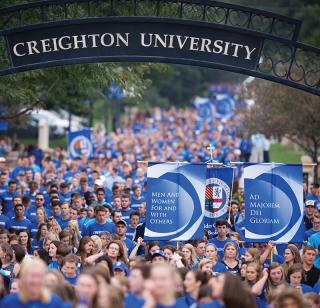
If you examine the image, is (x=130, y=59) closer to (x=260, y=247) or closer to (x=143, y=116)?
(x=260, y=247)

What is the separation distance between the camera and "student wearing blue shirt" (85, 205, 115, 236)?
1773cm

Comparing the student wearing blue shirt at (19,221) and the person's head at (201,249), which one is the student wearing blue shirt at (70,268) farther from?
the student wearing blue shirt at (19,221)

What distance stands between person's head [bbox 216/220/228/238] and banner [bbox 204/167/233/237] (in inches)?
39.7

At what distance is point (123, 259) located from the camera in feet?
47.3

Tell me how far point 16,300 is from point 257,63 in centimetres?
714

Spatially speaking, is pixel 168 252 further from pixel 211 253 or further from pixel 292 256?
pixel 292 256

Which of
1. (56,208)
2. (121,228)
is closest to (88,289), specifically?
(121,228)

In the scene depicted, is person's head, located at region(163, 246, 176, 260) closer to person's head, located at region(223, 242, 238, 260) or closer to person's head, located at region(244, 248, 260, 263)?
person's head, located at region(223, 242, 238, 260)

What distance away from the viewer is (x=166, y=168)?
1593 cm

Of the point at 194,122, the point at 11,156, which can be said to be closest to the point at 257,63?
the point at 11,156

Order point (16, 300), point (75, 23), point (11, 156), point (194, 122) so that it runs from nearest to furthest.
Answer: point (16, 300)
point (75, 23)
point (11, 156)
point (194, 122)

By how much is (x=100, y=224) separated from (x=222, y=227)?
2.32 m

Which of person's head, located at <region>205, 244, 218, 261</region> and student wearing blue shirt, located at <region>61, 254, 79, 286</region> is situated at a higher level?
person's head, located at <region>205, 244, 218, 261</region>

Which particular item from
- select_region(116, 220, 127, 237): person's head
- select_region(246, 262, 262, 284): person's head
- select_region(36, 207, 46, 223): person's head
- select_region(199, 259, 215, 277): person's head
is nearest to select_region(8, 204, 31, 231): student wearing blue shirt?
select_region(36, 207, 46, 223): person's head
